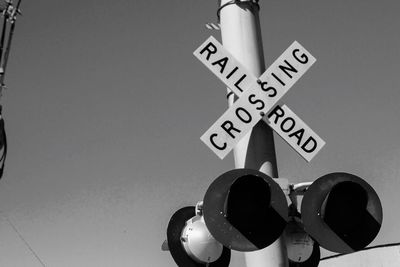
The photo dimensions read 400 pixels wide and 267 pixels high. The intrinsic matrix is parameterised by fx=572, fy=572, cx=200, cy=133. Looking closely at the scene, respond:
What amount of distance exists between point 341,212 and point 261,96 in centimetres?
101

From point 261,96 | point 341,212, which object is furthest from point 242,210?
point 261,96

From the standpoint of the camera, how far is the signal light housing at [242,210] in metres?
3.30

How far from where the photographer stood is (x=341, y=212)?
11.2 ft

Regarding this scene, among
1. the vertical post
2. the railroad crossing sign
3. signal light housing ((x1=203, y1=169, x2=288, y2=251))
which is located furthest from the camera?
the railroad crossing sign

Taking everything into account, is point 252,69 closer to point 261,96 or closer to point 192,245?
point 261,96

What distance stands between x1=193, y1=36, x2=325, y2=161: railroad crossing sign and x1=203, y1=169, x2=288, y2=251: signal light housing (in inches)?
21.1

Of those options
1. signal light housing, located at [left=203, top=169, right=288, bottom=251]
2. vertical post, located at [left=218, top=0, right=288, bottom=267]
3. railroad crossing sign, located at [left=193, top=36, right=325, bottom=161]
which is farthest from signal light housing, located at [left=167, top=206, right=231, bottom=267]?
Answer: railroad crossing sign, located at [left=193, top=36, right=325, bottom=161]

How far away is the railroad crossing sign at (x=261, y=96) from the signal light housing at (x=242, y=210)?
0.53m

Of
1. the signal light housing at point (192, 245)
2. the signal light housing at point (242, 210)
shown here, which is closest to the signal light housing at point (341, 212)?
the signal light housing at point (242, 210)

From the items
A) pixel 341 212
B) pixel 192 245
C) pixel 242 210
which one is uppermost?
pixel 341 212

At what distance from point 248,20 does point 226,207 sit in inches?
63.3

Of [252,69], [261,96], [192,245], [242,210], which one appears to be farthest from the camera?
[252,69]

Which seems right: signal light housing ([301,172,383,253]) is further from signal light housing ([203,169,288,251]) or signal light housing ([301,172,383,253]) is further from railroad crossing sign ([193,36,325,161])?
railroad crossing sign ([193,36,325,161])

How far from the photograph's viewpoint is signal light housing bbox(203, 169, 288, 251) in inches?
130
